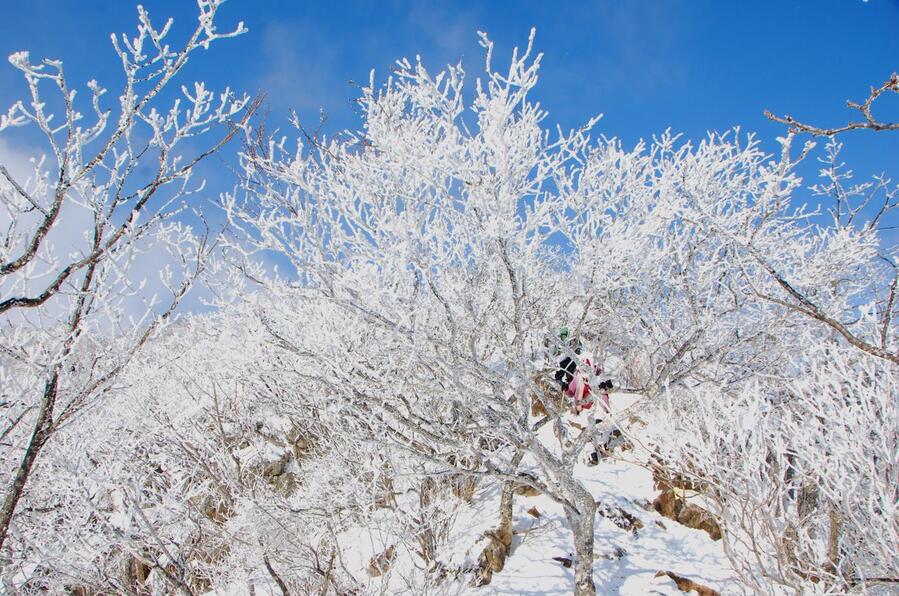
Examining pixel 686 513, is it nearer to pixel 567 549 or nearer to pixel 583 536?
pixel 567 549

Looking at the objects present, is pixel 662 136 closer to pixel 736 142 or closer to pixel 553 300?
pixel 736 142

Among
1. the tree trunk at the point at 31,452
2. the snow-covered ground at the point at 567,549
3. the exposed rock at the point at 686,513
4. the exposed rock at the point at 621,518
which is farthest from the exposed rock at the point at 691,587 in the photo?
the tree trunk at the point at 31,452

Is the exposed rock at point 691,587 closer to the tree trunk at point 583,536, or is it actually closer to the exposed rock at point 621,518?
the exposed rock at point 621,518

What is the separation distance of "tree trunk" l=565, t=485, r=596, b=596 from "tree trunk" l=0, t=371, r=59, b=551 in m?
5.46

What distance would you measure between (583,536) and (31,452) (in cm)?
582

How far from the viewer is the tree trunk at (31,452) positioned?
2.82 meters

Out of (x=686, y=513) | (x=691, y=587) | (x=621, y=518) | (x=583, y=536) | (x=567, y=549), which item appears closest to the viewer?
(x=583, y=536)

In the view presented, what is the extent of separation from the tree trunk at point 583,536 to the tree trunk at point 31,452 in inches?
215

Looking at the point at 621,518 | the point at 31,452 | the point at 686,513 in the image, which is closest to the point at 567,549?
the point at 621,518

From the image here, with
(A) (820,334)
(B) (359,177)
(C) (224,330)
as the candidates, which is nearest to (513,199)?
(B) (359,177)

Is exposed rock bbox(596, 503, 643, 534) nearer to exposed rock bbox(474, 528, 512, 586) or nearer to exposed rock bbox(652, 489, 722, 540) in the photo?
exposed rock bbox(652, 489, 722, 540)

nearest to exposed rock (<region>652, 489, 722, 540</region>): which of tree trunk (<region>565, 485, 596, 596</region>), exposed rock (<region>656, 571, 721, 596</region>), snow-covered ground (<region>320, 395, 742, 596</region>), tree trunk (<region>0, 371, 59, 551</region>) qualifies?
snow-covered ground (<region>320, 395, 742, 596</region>)

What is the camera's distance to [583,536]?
20.1 feet

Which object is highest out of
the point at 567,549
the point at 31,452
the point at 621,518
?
the point at 31,452
